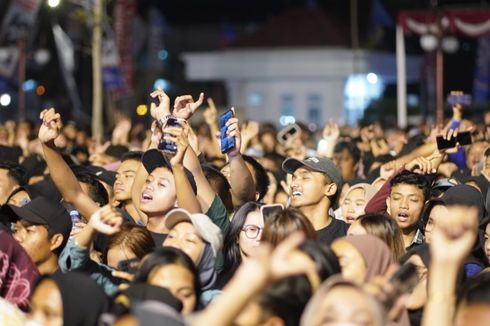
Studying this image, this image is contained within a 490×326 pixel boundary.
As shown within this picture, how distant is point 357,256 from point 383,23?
50015mm

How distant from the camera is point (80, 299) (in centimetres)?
729

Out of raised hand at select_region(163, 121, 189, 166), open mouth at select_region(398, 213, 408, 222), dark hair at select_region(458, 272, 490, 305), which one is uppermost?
raised hand at select_region(163, 121, 189, 166)

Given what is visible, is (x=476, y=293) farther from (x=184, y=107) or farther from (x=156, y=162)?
(x=184, y=107)

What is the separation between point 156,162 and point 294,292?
3432 mm

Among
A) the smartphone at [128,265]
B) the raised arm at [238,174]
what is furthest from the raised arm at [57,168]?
the raised arm at [238,174]

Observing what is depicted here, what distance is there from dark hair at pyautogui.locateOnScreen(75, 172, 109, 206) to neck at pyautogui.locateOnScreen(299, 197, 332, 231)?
1.80 m

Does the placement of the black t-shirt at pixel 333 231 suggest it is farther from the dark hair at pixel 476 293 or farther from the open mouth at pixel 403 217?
the dark hair at pixel 476 293

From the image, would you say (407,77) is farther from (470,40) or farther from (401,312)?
(401,312)

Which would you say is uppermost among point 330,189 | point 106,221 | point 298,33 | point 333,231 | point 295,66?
point 298,33

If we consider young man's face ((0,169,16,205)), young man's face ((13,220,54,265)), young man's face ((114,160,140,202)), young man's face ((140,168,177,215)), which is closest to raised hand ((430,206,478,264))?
young man's face ((13,220,54,265))

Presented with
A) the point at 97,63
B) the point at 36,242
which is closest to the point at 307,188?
the point at 36,242

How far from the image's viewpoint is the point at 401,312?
7.57 metres

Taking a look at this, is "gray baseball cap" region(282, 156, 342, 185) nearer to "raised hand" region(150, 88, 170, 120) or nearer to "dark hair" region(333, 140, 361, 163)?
"raised hand" region(150, 88, 170, 120)

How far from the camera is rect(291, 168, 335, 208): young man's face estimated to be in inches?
440
